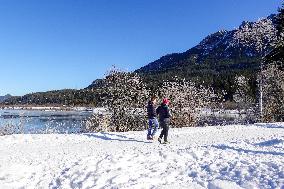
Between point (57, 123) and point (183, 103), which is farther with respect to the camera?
point (57, 123)

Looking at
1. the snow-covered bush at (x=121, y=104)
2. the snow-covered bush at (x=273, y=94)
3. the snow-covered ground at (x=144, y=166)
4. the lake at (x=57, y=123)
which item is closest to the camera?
the snow-covered ground at (x=144, y=166)

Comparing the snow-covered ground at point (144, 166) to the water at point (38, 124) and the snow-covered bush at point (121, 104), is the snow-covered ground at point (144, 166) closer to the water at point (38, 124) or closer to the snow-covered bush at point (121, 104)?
the water at point (38, 124)

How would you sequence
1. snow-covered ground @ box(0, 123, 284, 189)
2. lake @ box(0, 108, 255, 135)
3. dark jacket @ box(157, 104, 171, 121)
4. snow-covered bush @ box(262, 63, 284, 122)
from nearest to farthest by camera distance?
snow-covered ground @ box(0, 123, 284, 189), dark jacket @ box(157, 104, 171, 121), lake @ box(0, 108, 255, 135), snow-covered bush @ box(262, 63, 284, 122)

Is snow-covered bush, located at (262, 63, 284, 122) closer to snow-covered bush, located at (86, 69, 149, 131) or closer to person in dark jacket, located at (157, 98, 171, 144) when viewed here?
snow-covered bush, located at (86, 69, 149, 131)

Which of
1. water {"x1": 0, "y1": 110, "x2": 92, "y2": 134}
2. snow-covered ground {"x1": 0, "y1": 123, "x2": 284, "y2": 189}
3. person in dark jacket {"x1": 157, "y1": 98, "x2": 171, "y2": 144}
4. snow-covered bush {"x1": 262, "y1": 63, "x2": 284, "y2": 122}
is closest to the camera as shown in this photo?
snow-covered ground {"x1": 0, "y1": 123, "x2": 284, "y2": 189}

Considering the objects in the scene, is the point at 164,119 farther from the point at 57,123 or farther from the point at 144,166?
the point at 57,123

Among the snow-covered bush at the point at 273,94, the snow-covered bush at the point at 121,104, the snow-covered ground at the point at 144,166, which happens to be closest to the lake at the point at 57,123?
the snow-covered bush at the point at 273,94

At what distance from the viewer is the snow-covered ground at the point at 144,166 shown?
1284 centimetres

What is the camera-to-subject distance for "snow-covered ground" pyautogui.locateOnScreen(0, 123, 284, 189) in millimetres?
12844

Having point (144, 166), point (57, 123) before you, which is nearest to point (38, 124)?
point (57, 123)

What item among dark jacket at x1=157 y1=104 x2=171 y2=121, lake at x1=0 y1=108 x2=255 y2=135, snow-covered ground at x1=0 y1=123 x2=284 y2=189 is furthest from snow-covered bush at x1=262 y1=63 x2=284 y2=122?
snow-covered ground at x1=0 y1=123 x2=284 y2=189

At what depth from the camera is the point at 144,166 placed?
587 inches

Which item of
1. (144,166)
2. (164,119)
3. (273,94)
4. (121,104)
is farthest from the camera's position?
(273,94)

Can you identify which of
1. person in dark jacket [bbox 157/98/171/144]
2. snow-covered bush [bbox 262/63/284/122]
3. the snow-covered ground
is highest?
snow-covered bush [bbox 262/63/284/122]
